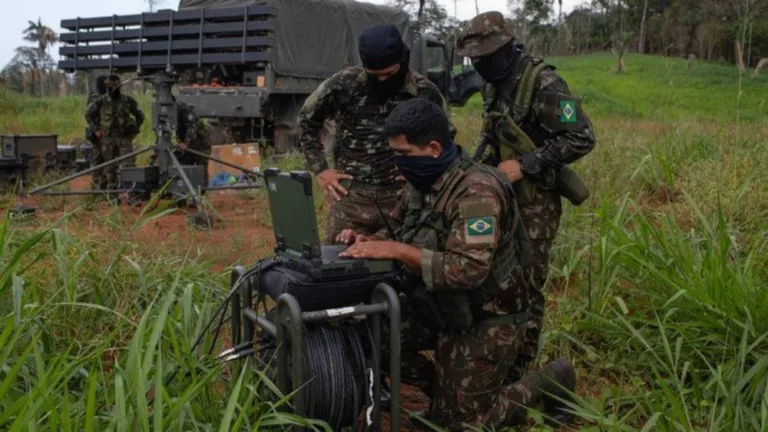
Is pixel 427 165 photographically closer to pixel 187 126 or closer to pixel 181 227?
pixel 181 227

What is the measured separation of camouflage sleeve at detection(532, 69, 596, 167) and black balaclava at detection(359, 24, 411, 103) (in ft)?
2.19

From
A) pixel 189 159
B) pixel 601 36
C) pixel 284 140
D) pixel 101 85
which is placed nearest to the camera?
pixel 189 159

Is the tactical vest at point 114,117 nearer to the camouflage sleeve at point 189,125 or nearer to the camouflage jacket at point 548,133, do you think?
the camouflage sleeve at point 189,125

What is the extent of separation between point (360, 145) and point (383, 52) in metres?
0.58

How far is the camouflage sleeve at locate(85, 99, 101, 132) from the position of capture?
31.3 feet

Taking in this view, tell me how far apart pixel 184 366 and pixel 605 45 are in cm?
5184

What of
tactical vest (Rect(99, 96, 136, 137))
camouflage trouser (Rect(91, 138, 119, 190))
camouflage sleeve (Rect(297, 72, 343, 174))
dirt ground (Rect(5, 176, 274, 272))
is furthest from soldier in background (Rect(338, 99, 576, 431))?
tactical vest (Rect(99, 96, 136, 137))

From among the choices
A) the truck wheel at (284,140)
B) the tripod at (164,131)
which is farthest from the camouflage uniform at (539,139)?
the truck wheel at (284,140)

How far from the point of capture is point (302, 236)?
8.29 feet

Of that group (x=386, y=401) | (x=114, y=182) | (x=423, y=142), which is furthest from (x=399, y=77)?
(x=114, y=182)

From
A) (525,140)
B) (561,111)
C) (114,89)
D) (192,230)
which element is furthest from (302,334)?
(114,89)

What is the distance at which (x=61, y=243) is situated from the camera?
11.2 feet

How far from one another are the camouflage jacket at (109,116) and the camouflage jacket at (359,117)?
6185mm

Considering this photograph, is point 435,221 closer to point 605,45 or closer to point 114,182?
point 114,182
